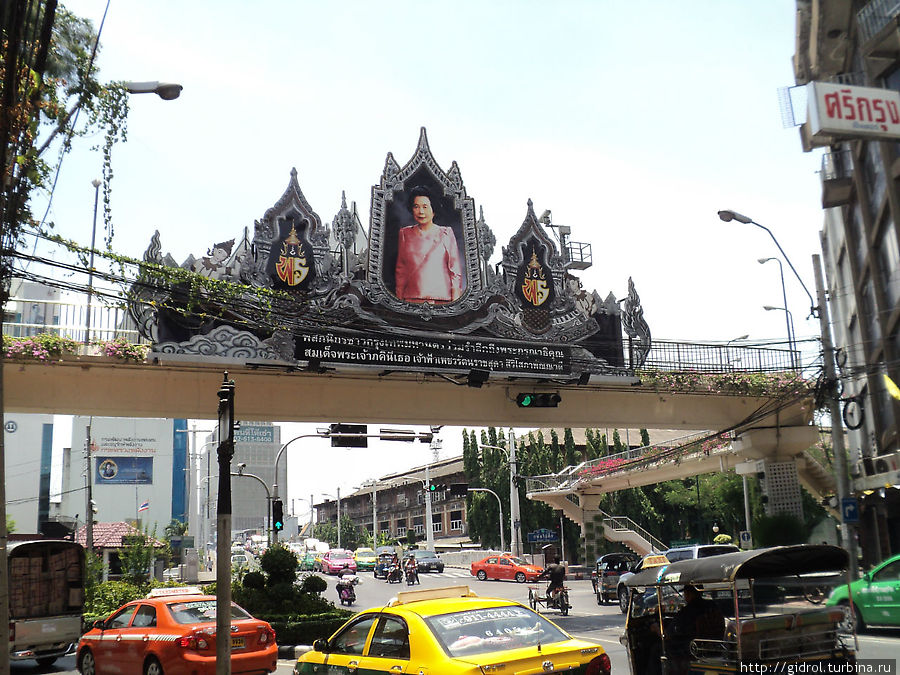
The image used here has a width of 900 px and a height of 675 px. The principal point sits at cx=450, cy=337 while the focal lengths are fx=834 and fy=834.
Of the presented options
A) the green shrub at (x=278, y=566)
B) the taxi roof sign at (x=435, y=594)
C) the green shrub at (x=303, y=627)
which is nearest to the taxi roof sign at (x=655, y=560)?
the green shrub at (x=303, y=627)

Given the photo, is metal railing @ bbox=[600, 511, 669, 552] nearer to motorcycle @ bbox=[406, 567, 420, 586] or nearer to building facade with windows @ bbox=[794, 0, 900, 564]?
motorcycle @ bbox=[406, 567, 420, 586]

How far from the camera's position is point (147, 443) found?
8444cm

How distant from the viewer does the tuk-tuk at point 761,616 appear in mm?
8094

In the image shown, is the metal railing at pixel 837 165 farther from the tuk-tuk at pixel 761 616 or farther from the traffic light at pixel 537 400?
the tuk-tuk at pixel 761 616

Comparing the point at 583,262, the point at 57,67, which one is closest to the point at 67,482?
the point at 583,262

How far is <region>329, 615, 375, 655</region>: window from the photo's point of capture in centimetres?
904

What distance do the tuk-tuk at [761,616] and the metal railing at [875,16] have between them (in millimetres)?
20767

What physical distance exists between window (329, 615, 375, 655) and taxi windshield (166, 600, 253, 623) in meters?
4.29

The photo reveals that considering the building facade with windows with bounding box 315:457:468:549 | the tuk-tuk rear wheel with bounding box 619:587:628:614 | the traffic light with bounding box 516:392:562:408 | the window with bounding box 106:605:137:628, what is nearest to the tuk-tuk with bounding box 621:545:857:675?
the window with bounding box 106:605:137:628

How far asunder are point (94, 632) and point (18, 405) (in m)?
7.55

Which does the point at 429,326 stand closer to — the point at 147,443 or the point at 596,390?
the point at 596,390

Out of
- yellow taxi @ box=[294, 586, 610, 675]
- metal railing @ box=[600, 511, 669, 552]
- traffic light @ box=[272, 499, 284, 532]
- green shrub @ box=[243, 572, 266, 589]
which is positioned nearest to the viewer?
yellow taxi @ box=[294, 586, 610, 675]

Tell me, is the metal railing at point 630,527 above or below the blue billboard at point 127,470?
below

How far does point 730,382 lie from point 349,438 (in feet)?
40.1
